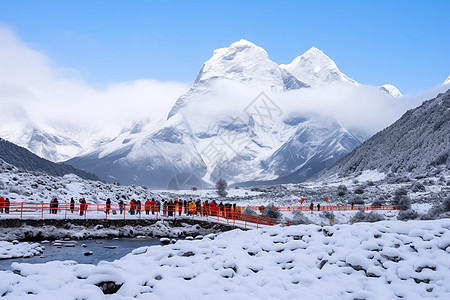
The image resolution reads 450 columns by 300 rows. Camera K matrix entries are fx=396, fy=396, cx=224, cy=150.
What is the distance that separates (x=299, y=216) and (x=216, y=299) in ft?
113

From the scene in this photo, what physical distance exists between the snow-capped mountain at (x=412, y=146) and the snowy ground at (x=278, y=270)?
7634 cm

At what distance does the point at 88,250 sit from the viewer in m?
23.4

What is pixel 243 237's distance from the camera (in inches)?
707

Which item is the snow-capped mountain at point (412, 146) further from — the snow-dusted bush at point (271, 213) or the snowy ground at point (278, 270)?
the snowy ground at point (278, 270)

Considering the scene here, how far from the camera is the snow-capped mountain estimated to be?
94375 millimetres

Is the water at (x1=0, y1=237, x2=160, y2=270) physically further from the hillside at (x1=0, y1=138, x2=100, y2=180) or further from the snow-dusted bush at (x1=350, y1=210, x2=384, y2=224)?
the hillside at (x1=0, y1=138, x2=100, y2=180)

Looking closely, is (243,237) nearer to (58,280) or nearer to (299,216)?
(58,280)

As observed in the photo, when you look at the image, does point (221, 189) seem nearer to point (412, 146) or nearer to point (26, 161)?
point (412, 146)

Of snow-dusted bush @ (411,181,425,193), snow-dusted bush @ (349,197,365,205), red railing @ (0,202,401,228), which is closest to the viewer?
red railing @ (0,202,401,228)

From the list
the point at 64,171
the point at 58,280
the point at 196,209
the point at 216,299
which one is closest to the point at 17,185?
the point at 196,209

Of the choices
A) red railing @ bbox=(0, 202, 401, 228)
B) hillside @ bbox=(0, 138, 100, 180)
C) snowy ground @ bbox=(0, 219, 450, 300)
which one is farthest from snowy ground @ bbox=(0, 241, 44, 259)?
hillside @ bbox=(0, 138, 100, 180)

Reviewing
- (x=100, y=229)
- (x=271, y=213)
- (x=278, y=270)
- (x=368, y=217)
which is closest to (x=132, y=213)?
(x=100, y=229)

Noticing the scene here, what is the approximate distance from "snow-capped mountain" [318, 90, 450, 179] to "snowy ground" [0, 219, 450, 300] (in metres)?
76.3

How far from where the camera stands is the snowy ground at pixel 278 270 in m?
10.9
